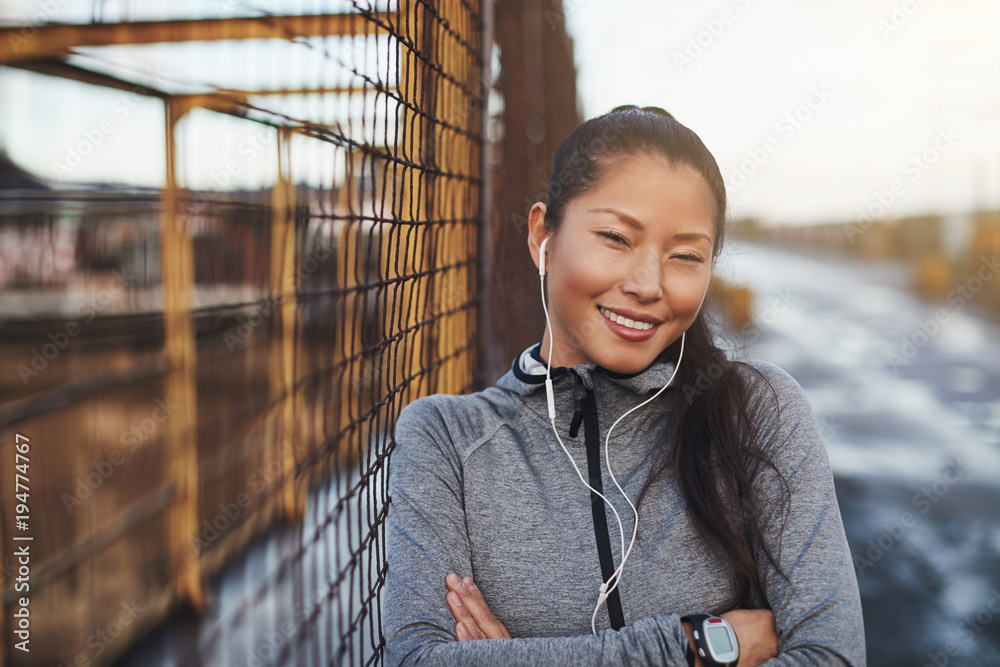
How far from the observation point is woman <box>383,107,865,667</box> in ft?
4.65

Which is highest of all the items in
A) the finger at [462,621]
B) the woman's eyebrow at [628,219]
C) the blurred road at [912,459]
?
the woman's eyebrow at [628,219]

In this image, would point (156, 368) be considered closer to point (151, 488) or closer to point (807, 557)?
point (151, 488)

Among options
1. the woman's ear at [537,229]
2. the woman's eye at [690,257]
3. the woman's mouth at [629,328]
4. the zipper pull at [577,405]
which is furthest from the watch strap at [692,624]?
the woman's ear at [537,229]

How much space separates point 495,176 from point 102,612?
275 cm

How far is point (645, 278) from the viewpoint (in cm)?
156

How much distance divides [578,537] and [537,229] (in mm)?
716

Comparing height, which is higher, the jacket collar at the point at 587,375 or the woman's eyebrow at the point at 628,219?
the woman's eyebrow at the point at 628,219

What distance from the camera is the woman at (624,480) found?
1416 mm

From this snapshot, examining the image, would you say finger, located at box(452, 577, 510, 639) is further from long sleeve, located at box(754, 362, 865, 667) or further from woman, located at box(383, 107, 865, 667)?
long sleeve, located at box(754, 362, 865, 667)

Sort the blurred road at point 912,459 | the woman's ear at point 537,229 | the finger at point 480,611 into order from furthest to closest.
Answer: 1. the blurred road at point 912,459
2. the woman's ear at point 537,229
3. the finger at point 480,611

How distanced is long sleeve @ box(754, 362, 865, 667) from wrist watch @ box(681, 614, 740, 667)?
70 mm

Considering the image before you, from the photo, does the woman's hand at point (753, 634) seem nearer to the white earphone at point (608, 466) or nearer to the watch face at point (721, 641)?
the watch face at point (721, 641)

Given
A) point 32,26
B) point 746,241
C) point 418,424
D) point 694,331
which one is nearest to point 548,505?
point 418,424

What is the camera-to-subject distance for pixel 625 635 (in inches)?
54.1
